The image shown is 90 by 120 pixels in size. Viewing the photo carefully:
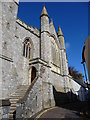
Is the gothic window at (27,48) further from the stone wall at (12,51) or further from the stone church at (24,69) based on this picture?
the stone wall at (12,51)

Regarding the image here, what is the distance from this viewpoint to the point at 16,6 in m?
12.8

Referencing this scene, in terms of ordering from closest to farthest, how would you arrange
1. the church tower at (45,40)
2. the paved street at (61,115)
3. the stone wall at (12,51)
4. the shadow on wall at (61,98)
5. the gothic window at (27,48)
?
the paved street at (61,115), the stone wall at (12,51), the gothic window at (27,48), the shadow on wall at (61,98), the church tower at (45,40)

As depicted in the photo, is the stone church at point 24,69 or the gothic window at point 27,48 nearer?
the stone church at point 24,69

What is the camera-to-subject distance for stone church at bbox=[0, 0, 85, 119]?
24.1 feet

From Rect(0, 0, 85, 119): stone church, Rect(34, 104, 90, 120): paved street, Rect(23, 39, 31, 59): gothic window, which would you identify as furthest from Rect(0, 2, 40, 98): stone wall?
Rect(34, 104, 90, 120): paved street

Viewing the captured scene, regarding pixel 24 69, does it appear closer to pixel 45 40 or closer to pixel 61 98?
pixel 45 40

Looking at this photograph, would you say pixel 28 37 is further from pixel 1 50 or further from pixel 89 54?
pixel 89 54

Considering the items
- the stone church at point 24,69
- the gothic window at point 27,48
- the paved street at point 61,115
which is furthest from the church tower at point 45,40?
the paved street at point 61,115

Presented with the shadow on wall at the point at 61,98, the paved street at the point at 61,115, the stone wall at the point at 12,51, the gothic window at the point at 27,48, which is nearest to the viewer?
the paved street at the point at 61,115

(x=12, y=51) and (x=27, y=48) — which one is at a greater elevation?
(x=27, y=48)

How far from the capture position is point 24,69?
489 inches

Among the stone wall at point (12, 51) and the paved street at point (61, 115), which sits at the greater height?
the stone wall at point (12, 51)

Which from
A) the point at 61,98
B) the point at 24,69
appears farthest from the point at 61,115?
the point at 61,98

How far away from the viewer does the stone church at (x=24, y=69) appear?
7341 millimetres
